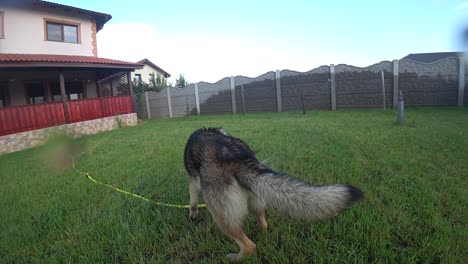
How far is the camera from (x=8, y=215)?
317cm

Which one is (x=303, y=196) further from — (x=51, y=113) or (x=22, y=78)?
(x=22, y=78)

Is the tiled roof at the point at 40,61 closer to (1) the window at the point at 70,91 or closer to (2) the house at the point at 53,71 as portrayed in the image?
(2) the house at the point at 53,71

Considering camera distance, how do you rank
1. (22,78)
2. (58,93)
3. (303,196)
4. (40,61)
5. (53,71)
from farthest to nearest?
(58,93)
(53,71)
(22,78)
(40,61)
(303,196)

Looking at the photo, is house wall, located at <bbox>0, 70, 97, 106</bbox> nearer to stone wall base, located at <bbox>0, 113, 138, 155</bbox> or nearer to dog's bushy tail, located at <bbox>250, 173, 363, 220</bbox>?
Answer: stone wall base, located at <bbox>0, 113, 138, 155</bbox>

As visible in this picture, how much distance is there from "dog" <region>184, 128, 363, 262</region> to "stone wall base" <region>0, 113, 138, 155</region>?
5.61 ft

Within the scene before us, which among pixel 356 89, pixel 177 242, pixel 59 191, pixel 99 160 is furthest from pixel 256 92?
pixel 177 242

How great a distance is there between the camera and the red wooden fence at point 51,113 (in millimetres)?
9566

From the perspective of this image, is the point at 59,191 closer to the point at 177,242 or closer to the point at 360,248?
the point at 177,242

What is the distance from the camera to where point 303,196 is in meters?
1.50

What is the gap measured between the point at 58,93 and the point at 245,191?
15943 mm

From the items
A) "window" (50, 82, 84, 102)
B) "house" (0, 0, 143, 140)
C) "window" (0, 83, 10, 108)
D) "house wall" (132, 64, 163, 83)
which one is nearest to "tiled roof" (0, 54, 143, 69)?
"house" (0, 0, 143, 140)

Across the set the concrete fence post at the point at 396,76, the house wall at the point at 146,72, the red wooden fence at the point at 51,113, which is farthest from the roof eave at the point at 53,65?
the house wall at the point at 146,72

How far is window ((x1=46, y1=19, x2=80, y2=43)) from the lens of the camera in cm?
1334

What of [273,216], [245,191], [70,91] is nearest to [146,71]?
[70,91]
